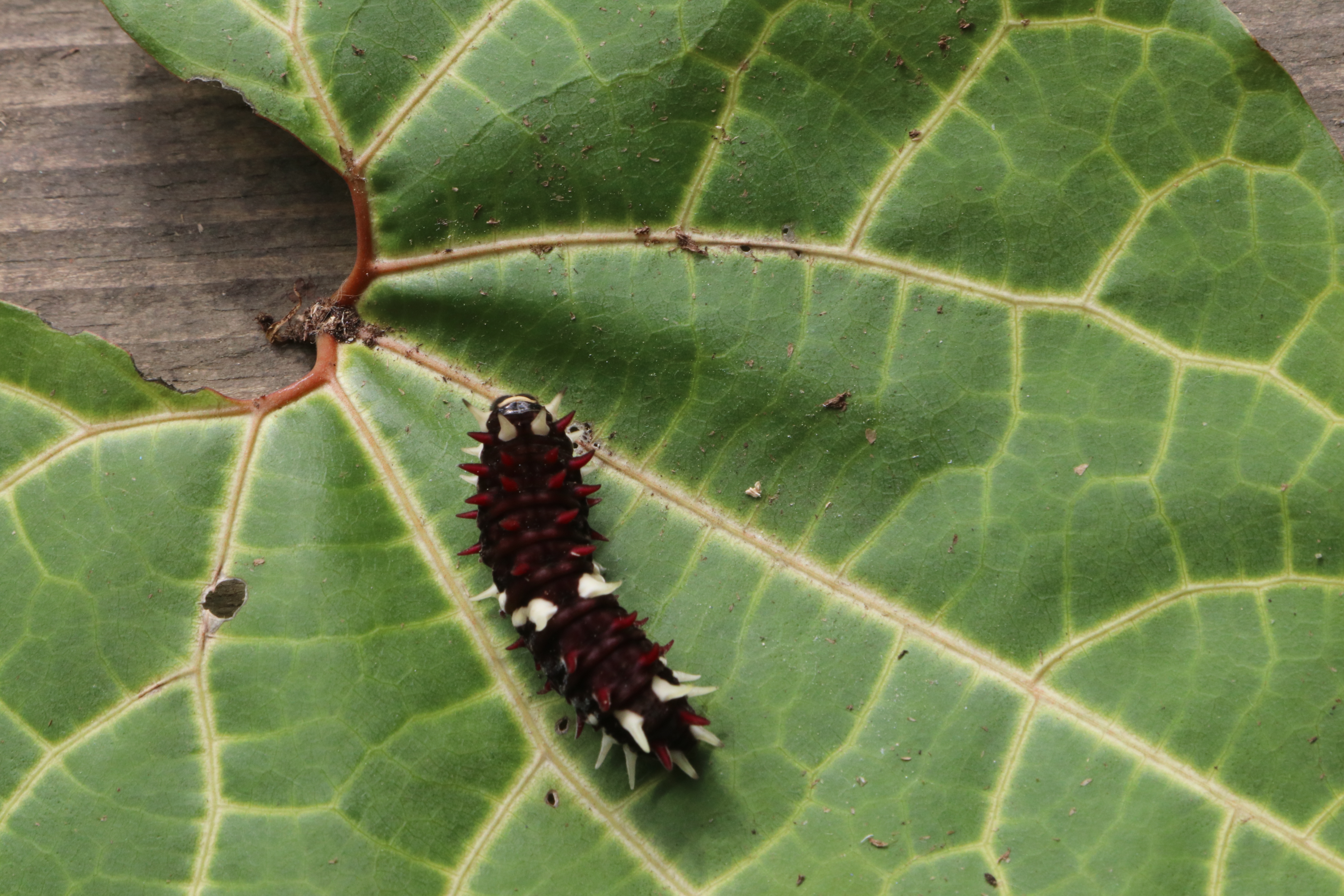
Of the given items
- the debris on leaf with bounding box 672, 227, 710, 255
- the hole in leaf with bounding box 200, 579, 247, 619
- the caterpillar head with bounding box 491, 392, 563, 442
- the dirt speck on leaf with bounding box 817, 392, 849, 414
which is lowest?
the hole in leaf with bounding box 200, 579, 247, 619

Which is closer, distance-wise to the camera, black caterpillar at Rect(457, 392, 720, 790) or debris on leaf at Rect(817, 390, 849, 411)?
black caterpillar at Rect(457, 392, 720, 790)

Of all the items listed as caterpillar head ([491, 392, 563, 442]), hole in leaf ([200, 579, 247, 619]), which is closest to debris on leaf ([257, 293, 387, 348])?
caterpillar head ([491, 392, 563, 442])

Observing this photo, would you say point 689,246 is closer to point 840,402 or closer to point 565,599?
point 840,402

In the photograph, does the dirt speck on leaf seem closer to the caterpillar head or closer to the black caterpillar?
the black caterpillar

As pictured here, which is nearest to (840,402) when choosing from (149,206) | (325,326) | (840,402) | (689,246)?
(840,402)

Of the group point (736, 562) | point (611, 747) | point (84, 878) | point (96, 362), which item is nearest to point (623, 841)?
point (611, 747)

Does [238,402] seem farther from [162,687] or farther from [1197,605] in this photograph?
[1197,605]
